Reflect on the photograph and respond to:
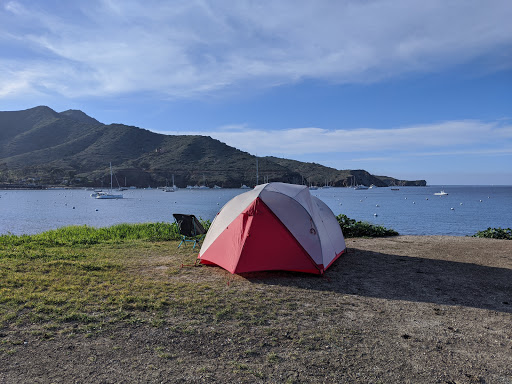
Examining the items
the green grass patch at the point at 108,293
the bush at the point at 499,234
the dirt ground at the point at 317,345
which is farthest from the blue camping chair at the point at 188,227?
the bush at the point at 499,234

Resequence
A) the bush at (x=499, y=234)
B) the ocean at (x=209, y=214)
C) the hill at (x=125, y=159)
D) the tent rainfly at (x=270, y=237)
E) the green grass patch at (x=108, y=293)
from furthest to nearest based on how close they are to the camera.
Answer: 1. the hill at (x=125, y=159)
2. the ocean at (x=209, y=214)
3. the bush at (x=499, y=234)
4. the tent rainfly at (x=270, y=237)
5. the green grass patch at (x=108, y=293)

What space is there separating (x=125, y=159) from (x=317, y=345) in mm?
127943

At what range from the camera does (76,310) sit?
514 cm

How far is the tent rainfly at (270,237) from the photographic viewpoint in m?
7.20

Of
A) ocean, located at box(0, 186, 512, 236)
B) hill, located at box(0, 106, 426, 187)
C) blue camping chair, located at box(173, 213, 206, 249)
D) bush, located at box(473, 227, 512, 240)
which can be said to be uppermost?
hill, located at box(0, 106, 426, 187)

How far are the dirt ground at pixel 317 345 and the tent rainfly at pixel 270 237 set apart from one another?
65 cm

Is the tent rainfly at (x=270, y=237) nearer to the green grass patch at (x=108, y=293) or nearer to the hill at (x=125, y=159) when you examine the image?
the green grass patch at (x=108, y=293)

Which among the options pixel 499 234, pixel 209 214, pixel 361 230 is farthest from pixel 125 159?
pixel 499 234

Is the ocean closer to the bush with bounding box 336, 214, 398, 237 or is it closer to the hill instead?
the bush with bounding box 336, 214, 398, 237

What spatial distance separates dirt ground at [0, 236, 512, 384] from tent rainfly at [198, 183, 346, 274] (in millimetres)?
650

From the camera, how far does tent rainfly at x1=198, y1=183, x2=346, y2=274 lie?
720 centimetres

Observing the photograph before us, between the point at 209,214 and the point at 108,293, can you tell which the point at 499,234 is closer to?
the point at 108,293

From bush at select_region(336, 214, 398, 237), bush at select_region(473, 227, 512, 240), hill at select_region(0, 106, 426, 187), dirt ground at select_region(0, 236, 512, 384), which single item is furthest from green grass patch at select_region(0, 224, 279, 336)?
hill at select_region(0, 106, 426, 187)

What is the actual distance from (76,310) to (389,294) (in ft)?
16.2
